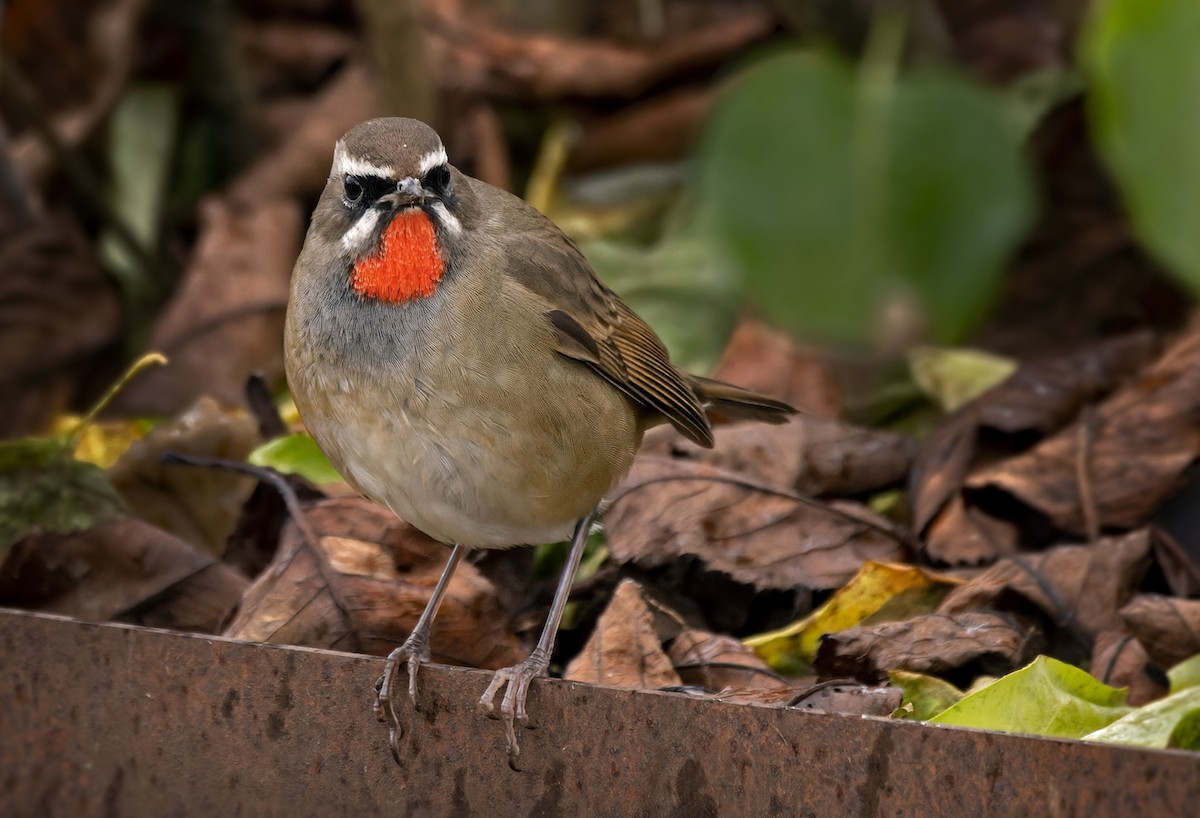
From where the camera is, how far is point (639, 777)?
3.00m

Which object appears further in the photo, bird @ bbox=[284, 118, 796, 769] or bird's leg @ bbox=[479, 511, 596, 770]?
bird @ bbox=[284, 118, 796, 769]

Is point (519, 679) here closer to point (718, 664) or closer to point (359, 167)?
point (718, 664)

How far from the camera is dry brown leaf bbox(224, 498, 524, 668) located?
146 inches

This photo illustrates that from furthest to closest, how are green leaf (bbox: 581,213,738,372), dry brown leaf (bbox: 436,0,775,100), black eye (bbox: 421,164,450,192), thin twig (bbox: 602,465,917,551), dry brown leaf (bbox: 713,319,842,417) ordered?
dry brown leaf (bbox: 436,0,775,100) < green leaf (bbox: 581,213,738,372) < dry brown leaf (bbox: 713,319,842,417) < thin twig (bbox: 602,465,917,551) < black eye (bbox: 421,164,450,192)

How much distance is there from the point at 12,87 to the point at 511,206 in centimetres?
308

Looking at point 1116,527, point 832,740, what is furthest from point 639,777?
point 1116,527

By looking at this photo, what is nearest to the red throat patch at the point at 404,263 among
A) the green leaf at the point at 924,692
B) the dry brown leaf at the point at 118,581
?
the dry brown leaf at the point at 118,581

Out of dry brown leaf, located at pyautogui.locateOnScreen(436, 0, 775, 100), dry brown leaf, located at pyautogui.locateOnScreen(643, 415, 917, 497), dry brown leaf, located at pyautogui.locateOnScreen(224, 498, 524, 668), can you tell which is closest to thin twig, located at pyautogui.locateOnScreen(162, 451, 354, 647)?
dry brown leaf, located at pyautogui.locateOnScreen(224, 498, 524, 668)

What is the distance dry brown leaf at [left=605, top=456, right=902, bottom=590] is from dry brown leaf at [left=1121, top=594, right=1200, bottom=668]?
2.35 ft

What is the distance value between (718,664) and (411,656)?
0.70m

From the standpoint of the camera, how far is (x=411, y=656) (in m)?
3.44

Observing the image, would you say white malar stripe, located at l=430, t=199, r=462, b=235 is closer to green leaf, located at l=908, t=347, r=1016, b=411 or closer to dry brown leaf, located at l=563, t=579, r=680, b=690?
dry brown leaf, located at l=563, t=579, r=680, b=690

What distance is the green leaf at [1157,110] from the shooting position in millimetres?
4172

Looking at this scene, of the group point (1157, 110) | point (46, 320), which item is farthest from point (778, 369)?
point (46, 320)
